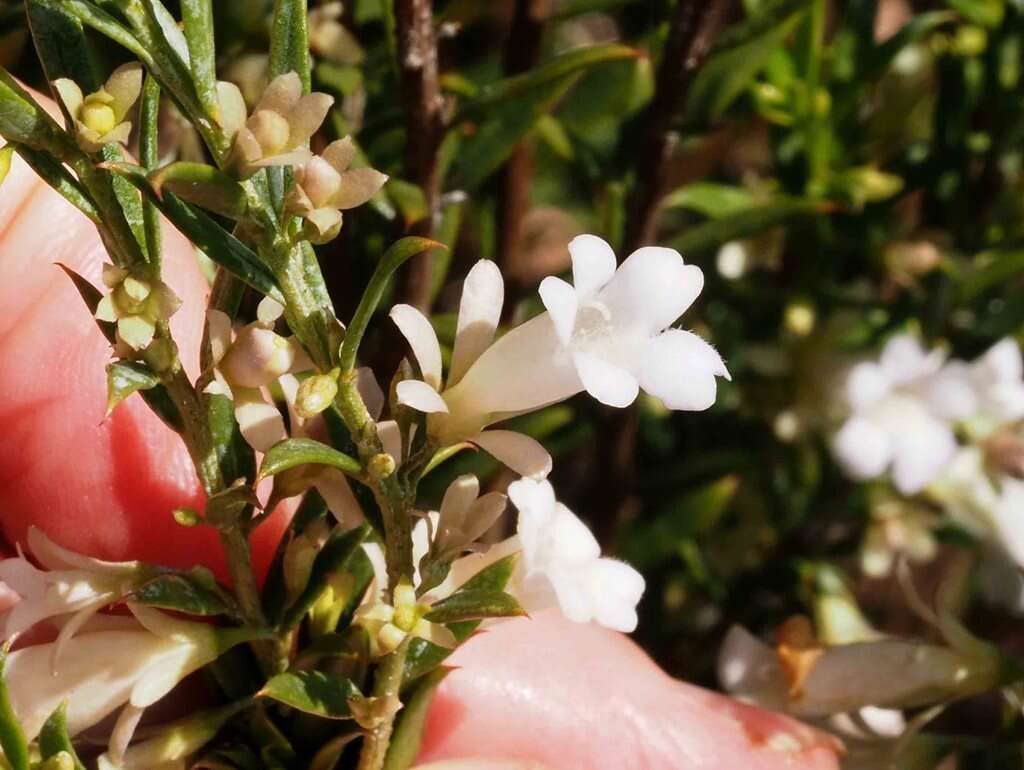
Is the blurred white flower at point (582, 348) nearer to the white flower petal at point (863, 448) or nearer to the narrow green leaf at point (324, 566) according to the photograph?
the narrow green leaf at point (324, 566)

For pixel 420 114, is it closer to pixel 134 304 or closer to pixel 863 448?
pixel 134 304

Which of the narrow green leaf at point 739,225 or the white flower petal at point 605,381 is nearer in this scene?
the white flower petal at point 605,381

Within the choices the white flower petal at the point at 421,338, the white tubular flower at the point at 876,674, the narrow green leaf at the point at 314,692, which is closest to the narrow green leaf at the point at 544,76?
the white flower petal at the point at 421,338

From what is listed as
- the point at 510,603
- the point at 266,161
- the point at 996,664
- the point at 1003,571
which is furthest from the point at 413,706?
the point at 1003,571

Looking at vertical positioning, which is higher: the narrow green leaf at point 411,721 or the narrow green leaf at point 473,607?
the narrow green leaf at point 473,607

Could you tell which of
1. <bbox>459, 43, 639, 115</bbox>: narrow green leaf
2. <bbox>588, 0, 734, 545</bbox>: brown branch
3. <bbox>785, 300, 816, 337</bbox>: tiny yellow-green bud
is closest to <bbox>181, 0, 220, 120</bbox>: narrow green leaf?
<bbox>459, 43, 639, 115</bbox>: narrow green leaf

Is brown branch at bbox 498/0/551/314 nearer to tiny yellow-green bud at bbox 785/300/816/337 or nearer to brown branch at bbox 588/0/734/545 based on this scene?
brown branch at bbox 588/0/734/545

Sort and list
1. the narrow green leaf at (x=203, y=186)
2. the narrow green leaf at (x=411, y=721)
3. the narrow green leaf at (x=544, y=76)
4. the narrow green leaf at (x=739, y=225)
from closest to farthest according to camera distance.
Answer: the narrow green leaf at (x=203, y=186) → the narrow green leaf at (x=411, y=721) → the narrow green leaf at (x=544, y=76) → the narrow green leaf at (x=739, y=225)
